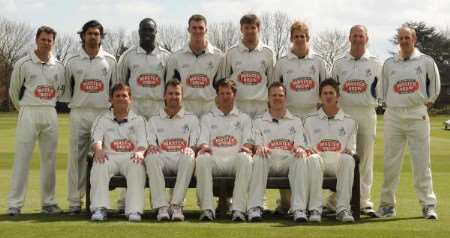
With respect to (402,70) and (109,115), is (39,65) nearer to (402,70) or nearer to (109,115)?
(109,115)

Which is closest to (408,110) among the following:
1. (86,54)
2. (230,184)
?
(230,184)

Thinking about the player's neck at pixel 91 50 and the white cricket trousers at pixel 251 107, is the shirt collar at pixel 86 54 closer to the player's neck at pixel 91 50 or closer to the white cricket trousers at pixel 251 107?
the player's neck at pixel 91 50

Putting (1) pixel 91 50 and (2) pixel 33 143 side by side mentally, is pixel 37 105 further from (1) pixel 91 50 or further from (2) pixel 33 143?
(1) pixel 91 50

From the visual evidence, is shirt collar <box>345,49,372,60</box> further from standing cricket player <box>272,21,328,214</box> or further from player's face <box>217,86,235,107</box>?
player's face <box>217,86,235,107</box>

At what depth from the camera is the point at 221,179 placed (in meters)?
8.21

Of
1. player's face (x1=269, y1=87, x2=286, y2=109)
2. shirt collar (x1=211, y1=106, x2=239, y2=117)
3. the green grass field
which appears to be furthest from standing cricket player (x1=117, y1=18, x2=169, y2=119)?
player's face (x1=269, y1=87, x2=286, y2=109)

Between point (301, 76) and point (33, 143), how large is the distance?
361 centimetres

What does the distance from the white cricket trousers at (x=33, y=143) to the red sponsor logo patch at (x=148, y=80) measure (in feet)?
3.92

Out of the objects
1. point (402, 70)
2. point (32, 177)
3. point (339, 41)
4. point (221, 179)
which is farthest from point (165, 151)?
point (339, 41)

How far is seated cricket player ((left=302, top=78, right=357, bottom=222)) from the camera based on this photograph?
8141 mm

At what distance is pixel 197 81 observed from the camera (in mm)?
9250

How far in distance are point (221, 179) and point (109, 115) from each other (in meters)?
1.66

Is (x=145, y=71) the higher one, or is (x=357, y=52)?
(x=357, y=52)

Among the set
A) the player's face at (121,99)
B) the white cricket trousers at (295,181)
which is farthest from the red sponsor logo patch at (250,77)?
the player's face at (121,99)
